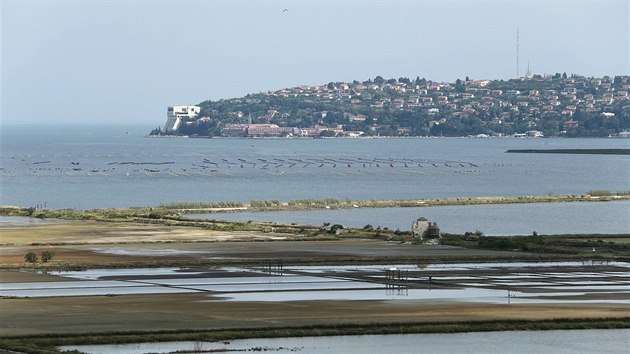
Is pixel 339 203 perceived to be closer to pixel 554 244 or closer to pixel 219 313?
pixel 554 244

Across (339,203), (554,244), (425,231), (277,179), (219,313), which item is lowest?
(277,179)

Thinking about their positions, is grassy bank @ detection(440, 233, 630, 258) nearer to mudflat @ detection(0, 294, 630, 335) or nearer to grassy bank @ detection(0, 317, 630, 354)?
mudflat @ detection(0, 294, 630, 335)

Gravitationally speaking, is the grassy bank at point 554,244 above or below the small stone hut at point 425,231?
below

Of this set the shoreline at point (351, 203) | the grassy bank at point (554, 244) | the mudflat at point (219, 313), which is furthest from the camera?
the shoreline at point (351, 203)

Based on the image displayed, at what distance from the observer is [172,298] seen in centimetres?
4184

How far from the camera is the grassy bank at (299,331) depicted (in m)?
33.6

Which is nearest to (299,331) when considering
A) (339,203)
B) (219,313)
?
(219,313)

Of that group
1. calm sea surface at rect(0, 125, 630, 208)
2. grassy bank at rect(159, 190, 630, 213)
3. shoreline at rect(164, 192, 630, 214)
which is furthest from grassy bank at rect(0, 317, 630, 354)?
calm sea surface at rect(0, 125, 630, 208)

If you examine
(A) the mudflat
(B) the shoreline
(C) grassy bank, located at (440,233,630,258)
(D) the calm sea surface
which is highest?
(A) the mudflat

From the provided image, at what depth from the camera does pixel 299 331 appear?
35312 mm

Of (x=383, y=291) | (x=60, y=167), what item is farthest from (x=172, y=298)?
(x=60, y=167)

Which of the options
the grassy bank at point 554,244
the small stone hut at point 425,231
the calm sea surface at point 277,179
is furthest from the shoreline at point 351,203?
the grassy bank at point 554,244

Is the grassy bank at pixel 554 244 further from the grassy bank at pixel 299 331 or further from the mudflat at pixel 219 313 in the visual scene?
the grassy bank at pixel 299 331

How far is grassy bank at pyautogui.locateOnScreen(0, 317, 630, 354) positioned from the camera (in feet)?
110
